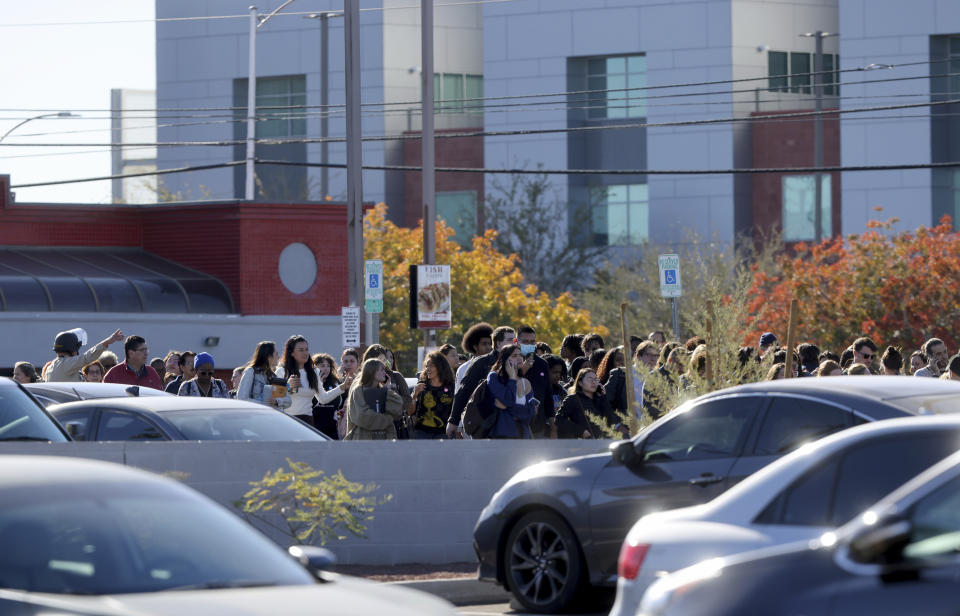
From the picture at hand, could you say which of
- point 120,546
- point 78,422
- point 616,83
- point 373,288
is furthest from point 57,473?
point 616,83

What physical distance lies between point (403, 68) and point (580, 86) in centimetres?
753

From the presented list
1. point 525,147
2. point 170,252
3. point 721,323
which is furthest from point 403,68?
point 721,323

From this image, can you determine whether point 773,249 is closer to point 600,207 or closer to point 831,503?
point 600,207

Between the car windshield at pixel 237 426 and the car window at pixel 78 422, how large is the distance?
702mm

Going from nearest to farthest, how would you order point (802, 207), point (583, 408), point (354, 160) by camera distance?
1. point (583, 408)
2. point (354, 160)
3. point (802, 207)

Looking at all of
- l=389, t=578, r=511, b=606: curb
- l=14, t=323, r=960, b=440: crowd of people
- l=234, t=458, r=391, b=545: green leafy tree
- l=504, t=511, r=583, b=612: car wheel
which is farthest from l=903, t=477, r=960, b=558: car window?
l=14, t=323, r=960, b=440: crowd of people

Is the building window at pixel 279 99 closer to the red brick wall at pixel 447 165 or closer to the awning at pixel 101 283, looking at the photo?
the red brick wall at pixel 447 165

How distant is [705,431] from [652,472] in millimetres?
422

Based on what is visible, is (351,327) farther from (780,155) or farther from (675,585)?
(780,155)

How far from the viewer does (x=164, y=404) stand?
13797mm

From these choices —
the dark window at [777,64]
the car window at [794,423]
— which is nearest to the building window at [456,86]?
the dark window at [777,64]

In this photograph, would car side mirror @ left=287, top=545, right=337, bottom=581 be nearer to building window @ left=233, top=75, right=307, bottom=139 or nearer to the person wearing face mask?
the person wearing face mask

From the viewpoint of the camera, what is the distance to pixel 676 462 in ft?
34.6

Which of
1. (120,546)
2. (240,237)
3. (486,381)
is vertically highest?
(240,237)
